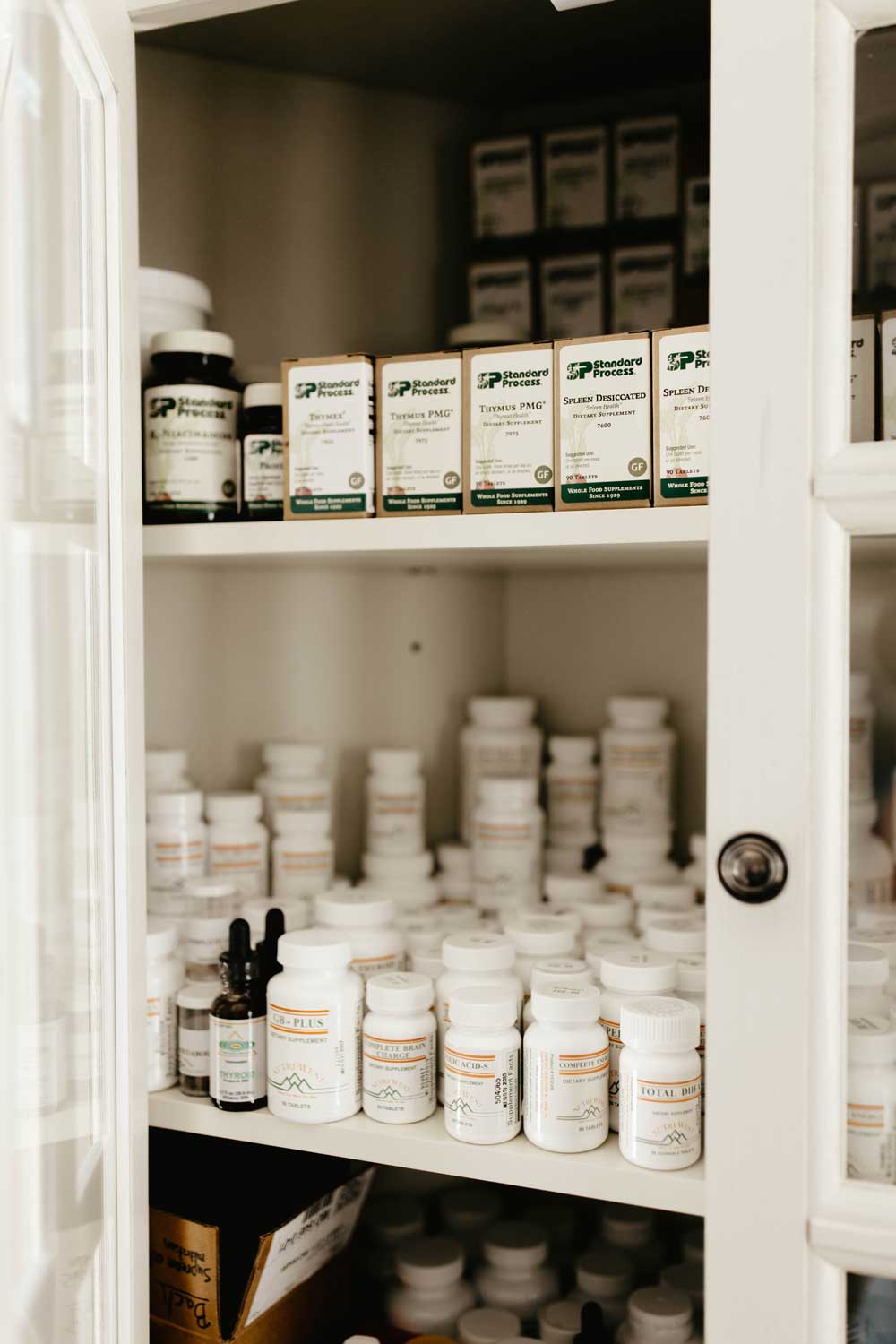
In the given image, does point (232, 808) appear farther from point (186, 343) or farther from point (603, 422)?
point (603, 422)

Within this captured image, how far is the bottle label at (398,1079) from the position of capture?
2.94 ft

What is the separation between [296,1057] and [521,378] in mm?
562

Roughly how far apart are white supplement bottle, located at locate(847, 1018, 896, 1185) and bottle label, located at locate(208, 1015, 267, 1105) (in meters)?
0.46

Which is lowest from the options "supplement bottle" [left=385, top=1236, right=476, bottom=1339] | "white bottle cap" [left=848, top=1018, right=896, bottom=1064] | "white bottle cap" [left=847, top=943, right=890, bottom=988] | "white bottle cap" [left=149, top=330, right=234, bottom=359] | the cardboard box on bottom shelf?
"supplement bottle" [left=385, top=1236, right=476, bottom=1339]

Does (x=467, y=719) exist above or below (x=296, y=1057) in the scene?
above

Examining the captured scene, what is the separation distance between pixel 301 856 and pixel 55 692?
48 cm

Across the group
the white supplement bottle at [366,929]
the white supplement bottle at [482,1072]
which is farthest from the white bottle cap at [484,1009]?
the white supplement bottle at [366,929]

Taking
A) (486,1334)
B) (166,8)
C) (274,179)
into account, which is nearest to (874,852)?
(486,1334)

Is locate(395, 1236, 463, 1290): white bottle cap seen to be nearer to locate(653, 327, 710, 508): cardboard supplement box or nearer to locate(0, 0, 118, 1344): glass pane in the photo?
locate(0, 0, 118, 1344): glass pane

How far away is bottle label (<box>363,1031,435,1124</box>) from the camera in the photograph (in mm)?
897

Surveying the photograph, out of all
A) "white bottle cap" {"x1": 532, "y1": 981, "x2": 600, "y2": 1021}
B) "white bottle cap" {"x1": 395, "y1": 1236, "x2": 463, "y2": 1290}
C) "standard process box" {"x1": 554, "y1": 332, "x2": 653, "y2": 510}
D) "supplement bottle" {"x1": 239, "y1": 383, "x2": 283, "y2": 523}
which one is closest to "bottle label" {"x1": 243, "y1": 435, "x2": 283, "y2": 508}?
"supplement bottle" {"x1": 239, "y1": 383, "x2": 283, "y2": 523}

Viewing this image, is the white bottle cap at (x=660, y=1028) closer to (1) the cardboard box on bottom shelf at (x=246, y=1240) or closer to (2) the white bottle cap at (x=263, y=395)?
(1) the cardboard box on bottom shelf at (x=246, y=1240)

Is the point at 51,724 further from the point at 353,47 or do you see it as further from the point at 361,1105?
the point at 353,47

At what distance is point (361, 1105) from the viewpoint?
92 centimetres
